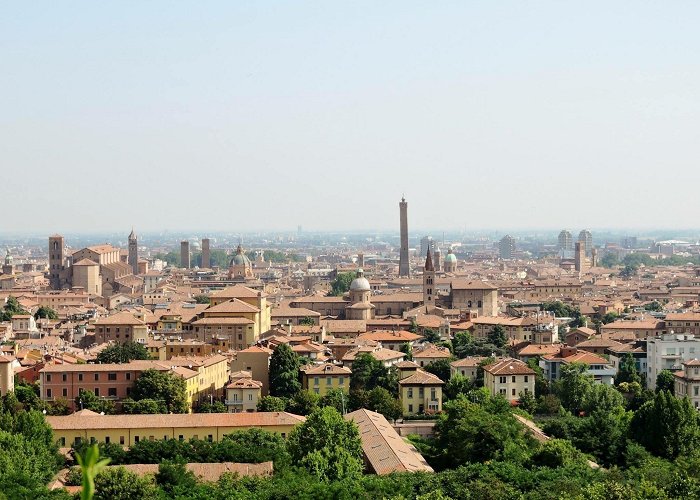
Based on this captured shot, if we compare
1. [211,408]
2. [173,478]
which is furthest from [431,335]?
[173,478]

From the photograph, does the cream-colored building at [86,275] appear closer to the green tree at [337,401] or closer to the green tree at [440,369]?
the green tree at [440,369]

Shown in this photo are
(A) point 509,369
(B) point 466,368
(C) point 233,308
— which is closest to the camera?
(A) point 509,369

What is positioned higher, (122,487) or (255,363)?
(255,363)

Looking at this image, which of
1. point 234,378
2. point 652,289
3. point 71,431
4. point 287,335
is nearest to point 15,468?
point 71,431

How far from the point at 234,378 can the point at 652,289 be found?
34951 mm

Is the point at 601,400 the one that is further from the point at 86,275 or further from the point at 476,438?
the point at 86,275

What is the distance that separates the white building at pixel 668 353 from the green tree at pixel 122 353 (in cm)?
1053

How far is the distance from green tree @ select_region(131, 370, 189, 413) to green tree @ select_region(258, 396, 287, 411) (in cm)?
135

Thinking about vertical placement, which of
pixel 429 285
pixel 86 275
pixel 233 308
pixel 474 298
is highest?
pixel 233 308

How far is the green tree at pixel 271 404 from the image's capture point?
22.6m

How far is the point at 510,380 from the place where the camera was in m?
24.6

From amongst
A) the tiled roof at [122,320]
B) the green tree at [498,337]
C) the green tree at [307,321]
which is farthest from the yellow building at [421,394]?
the green tree at [307,321]

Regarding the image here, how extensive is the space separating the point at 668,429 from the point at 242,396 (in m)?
8.08

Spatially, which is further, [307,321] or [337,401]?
[307,321]
